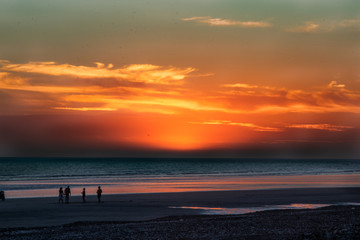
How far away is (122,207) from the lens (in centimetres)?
3981

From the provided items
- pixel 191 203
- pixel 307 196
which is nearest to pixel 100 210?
pixel 191 203

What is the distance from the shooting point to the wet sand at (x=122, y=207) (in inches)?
1288

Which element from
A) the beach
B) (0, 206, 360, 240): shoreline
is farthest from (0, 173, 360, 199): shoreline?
(0, 206, 360, 240): shoreline

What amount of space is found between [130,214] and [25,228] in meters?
9.23

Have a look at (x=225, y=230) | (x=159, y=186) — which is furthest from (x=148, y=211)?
(x=159, y=186)

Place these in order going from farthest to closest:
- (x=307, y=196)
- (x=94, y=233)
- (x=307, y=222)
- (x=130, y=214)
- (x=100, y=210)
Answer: (x=307, y=196), (x=100, y=210), (x=130, y=214), (x=307, y=222), (x=94, y=233)

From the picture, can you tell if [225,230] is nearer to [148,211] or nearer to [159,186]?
[148,211]

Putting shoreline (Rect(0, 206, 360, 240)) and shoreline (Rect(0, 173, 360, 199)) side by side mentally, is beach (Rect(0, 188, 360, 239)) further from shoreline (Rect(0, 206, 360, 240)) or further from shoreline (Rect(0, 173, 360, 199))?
shoreline (Rect(0, 173, 360, 199))

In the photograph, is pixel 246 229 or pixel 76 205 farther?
pixel 76 205

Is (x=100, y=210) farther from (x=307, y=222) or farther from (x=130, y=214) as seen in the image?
(x=307, y=222)

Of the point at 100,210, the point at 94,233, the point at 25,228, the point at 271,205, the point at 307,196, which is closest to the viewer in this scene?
the point at 94,233

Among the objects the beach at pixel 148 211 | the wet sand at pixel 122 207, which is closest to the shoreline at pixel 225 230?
the beach at pixel 148 211

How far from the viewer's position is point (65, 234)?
2339cm

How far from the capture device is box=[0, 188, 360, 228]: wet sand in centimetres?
3272
